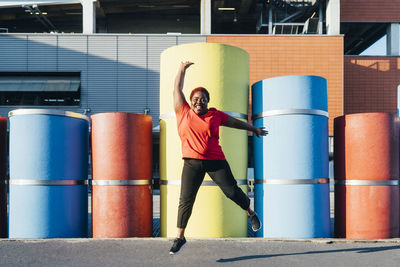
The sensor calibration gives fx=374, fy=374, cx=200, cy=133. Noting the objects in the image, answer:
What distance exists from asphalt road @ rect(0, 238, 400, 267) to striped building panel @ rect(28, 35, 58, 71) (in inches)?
694

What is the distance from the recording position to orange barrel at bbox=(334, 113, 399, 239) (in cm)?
460

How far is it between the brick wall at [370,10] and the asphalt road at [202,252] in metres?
20.4

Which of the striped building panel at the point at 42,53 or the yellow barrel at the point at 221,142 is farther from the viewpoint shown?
the striped building panel at the point at 42,53

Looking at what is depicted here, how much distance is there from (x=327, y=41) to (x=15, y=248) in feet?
63.4

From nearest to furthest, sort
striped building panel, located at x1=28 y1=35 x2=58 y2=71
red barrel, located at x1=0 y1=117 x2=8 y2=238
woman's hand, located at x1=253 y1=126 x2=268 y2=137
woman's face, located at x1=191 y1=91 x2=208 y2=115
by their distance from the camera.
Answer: woman's face, located at x1=191 y1=91 x2=208 y2=115 < woman's hand, located at x1=253 y1=126 x2=268 y2=137 < red barrel, located at x1=0 y1=117 x2=8 y2=238 < striped building panel, located at x1=28 y1=35 x2=58 y2=71

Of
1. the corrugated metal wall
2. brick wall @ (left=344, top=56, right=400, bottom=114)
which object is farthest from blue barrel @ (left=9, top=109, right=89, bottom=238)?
brick wall @ (left=344, top=56, right=400, bottom=114)

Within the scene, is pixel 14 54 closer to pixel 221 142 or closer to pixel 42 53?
pixel 42 53

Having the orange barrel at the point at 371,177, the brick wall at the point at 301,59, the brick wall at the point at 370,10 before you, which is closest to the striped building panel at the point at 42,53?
the brick wall at the point at 301,59

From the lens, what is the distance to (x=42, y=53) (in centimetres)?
2016

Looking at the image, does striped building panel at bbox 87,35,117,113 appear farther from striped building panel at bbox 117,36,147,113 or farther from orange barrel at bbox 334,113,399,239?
orange barrel at bbox 334,113,399,239

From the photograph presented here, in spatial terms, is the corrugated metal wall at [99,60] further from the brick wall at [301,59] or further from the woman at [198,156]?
the woman at [198,156]

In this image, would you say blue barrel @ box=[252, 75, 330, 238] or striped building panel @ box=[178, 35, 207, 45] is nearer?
blue barrel @ box=[252, 75, 330, 238]

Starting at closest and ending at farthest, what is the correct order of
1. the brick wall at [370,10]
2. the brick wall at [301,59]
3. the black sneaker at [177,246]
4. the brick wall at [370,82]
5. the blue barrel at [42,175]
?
1. the black sneaker at [177,246]
2. the blue barrel at [42,175]
3. the brick wall at [301,59]
4. the brick wall at [370,82]
5. the brick wall at [370,10]

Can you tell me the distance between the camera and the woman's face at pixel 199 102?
3824 mm
